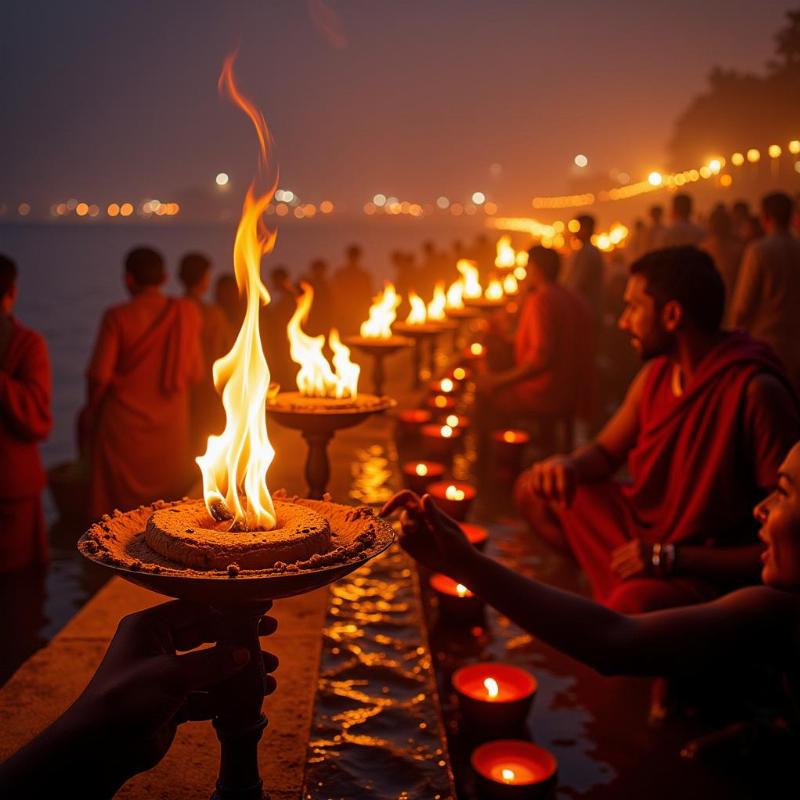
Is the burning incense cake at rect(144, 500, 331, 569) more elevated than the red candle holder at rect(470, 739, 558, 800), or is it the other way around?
the burning incense cake at rect(144, 500, 331, 569)

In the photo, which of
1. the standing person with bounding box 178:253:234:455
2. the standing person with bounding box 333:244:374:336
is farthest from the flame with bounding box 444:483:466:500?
the standing person with bounding box 333:244:374:336

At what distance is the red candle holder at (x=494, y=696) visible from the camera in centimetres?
337

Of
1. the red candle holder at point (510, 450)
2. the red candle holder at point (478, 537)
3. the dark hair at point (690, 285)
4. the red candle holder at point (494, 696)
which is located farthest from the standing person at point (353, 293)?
the red candle holder at point (494, 696)

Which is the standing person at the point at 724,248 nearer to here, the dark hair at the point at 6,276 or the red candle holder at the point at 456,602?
the red candle holder at the point at 456,602

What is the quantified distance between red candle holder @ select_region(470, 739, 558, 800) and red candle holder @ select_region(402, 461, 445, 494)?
2.27 meters

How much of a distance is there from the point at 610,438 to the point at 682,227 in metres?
→ 7.33

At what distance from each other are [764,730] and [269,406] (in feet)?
7.89

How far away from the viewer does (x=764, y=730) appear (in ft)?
11.6

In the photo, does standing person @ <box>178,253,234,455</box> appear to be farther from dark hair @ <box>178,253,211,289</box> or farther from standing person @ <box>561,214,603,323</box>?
standing person @ <box>561,214,603,323</box>

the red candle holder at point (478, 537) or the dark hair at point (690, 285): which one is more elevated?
the dark hair at point (690, 285)

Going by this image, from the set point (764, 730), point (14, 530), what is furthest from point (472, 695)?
point (14, 530)

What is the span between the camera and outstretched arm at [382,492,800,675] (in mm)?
2420

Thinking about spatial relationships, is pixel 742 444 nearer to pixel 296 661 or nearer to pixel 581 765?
pixel 581 765

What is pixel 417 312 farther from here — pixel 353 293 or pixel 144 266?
pixel 353 293
